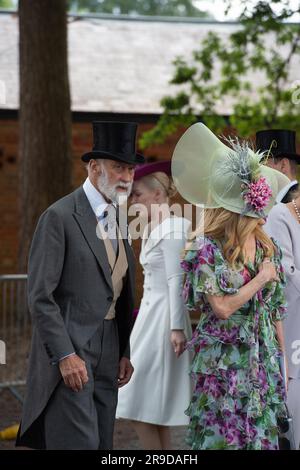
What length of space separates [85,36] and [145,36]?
123cm

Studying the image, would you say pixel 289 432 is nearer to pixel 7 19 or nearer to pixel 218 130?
pixel 218 130

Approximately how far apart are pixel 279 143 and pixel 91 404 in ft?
6.99

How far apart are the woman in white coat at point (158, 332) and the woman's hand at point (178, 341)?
1.5 inches

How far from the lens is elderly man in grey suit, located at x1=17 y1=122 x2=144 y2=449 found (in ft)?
14.6

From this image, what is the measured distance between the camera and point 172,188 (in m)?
6.11

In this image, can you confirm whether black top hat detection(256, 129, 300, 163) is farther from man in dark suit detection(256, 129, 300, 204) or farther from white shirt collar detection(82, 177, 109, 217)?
white shirt collar detection(82, 177, 109, 217)

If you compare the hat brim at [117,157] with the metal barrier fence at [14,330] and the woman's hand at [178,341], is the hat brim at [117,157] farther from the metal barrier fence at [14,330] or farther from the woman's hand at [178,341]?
the metal barrier fence at [14,330]

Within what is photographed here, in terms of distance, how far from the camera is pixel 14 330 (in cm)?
941

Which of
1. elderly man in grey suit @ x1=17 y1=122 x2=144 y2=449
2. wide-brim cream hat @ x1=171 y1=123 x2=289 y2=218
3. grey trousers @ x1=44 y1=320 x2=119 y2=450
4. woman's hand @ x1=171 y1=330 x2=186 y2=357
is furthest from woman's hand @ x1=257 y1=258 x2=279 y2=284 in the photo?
woman's hand @ x1=171 y1=330 x2=186 y2=357

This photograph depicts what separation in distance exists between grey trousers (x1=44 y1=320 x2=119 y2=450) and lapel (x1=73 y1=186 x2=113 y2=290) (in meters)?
0.29

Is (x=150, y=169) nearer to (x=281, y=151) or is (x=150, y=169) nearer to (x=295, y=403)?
(x=281, y=151)

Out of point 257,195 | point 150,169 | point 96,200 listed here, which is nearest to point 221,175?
point 257,195

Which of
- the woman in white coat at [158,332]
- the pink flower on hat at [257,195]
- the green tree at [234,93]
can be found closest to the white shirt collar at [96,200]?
the pink flower on hat at [257,195]
